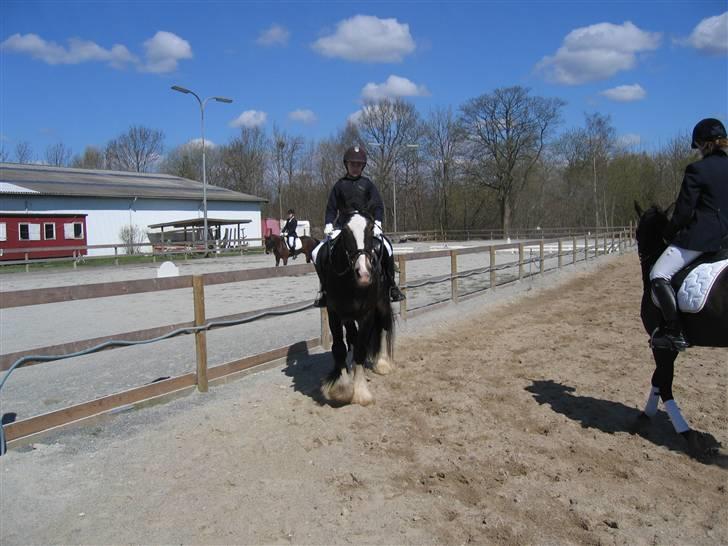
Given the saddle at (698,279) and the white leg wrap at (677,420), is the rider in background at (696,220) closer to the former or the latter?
the saddle at (698,279)

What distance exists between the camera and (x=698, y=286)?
3939 mm

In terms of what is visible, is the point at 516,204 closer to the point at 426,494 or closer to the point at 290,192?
the point at 290,192

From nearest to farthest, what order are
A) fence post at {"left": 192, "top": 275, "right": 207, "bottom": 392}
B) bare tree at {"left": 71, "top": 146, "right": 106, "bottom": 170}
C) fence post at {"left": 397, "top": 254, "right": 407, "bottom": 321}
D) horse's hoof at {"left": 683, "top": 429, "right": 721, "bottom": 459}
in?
horse's hoof at {"left": 683, "top": 429, "right": 721, "bottom": 459} → fence post at {"left": 192, "top": 275, "right": 207, "bottom": 392} → fence post at {"left": 397, "top": 254, "right": 407, "bottom": 321} → bare tree at {"left": 71, "top": 146, "right": 106, "bottom": 170}

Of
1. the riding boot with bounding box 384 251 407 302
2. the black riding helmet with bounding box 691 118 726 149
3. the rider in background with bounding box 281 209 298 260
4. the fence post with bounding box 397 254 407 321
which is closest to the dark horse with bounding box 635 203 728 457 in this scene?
the black riding helmet with bounding box 691 118 726 149

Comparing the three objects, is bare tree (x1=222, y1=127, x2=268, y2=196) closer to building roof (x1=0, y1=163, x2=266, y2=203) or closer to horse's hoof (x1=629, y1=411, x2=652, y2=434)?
building roof (x1=0, y1=163, x2=266, y2=203)

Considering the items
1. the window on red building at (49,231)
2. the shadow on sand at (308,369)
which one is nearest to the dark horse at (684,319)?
the shadow on sand at (308,369)

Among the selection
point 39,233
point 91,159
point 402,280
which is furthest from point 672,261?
point 91,159

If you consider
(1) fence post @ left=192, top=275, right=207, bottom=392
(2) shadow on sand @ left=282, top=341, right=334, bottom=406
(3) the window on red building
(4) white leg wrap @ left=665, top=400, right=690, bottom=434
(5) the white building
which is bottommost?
(2) shadow on sand @ left=282, top=341, right=334, bottom=406

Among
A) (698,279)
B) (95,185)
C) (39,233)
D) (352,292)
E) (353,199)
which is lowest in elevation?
(352,292)

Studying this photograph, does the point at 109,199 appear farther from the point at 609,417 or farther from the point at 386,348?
the point at 609,417

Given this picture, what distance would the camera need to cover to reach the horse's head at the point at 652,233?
4.46 metres

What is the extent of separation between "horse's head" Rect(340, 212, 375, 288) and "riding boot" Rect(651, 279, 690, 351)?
87.2 inches

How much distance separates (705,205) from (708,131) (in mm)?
557

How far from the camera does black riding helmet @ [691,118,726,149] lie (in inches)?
159
